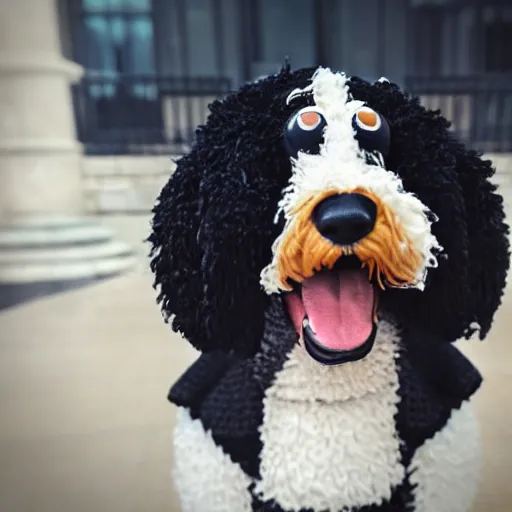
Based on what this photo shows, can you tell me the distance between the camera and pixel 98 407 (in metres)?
0.48

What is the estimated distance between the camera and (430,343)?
1.15 ft

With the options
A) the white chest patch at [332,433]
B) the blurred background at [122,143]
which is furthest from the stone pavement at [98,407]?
the white chest patch at [332,433]

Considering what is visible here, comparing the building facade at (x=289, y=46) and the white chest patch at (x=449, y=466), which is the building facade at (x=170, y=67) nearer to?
the building facade at (x=289, y=46)

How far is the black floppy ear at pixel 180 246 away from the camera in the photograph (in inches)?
11.7

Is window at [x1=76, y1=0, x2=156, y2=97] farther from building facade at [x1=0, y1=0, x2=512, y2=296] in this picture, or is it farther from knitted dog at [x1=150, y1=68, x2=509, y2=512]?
knitted dog at [x1=150, y1=68, x2=509, y2=512]

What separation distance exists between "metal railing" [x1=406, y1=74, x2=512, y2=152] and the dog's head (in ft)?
0.33

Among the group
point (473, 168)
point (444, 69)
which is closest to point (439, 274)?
point (473, 168)

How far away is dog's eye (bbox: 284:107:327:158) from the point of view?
0.27 metres

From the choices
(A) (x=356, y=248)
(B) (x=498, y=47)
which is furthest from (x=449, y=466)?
(B) (x=498, y=47)

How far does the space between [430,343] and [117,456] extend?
0.30 m

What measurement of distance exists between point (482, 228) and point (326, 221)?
0.41 feet

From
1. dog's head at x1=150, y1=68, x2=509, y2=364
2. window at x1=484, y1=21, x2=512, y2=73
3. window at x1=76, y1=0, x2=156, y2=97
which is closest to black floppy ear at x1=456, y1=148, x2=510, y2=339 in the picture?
dog's head at x1=150, y1=68, x2=509, y2=364

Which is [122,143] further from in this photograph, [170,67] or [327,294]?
[327,294]

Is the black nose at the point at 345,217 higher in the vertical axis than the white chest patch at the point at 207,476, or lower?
A: higher
